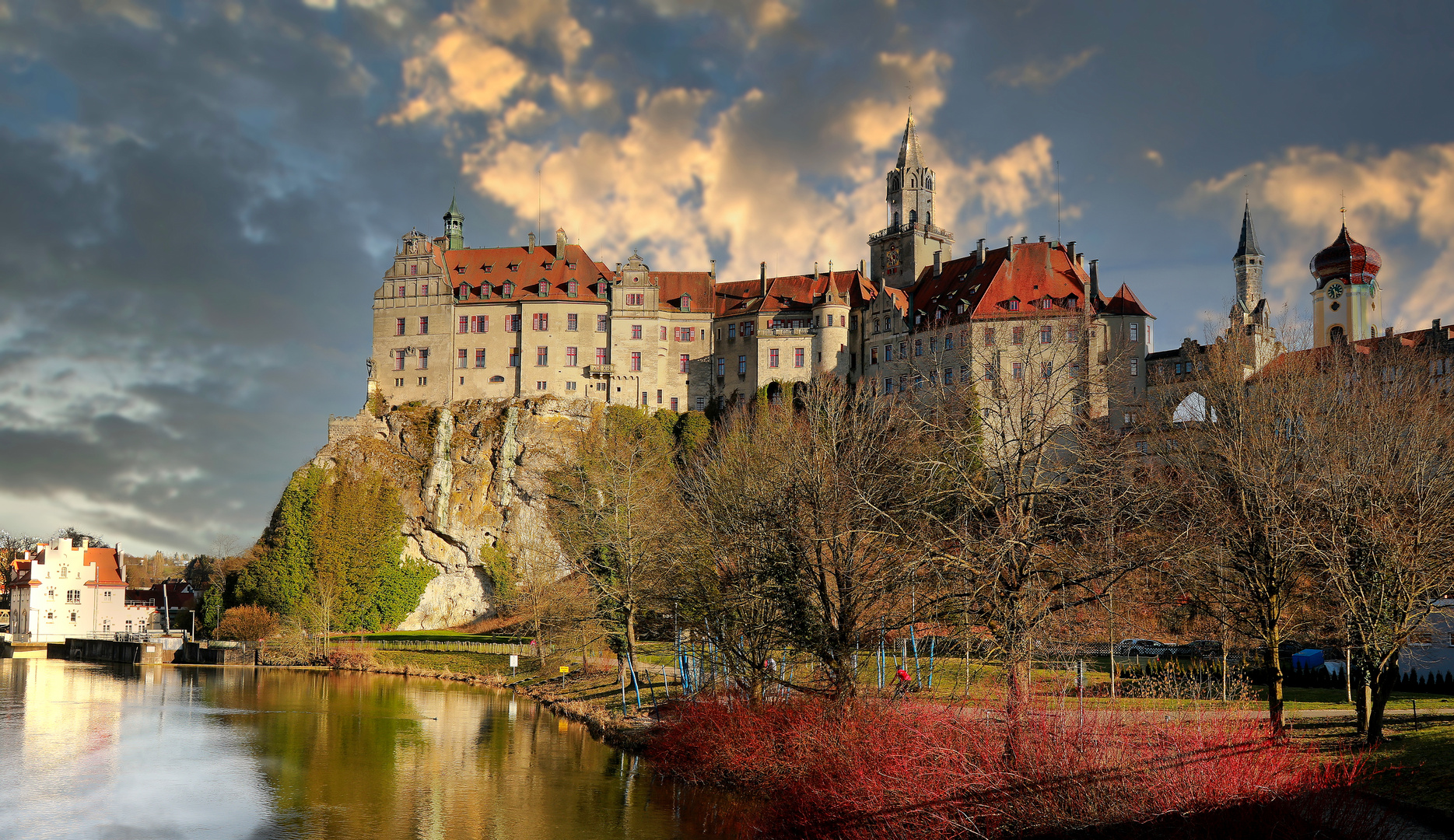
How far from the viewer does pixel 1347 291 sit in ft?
317

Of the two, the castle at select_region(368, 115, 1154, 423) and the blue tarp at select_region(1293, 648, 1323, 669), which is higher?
the castle at select_region(368, 115, 1154, 423)

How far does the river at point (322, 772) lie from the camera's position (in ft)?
74.3

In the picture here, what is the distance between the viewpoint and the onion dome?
96.1m

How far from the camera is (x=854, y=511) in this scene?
21.1 metres

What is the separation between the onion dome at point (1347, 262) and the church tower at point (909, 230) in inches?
1409

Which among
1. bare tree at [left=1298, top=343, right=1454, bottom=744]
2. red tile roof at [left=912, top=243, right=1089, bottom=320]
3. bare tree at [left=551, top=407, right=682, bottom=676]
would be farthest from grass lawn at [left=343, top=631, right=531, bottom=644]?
bare tree at [left=1298, top=343, right=1454, bottom=744]

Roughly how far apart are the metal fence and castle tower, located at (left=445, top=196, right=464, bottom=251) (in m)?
44.6

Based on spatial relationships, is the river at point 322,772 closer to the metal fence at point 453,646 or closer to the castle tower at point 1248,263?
the metal fence at point 453,646

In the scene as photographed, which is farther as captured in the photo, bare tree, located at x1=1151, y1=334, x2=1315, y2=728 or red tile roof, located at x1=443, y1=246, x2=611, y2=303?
red tile roof, located at x1=443, y1=246, x2=611, y2=303

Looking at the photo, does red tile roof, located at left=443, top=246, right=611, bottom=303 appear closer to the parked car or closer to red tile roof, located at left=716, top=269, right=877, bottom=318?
red tile roof, located at left=716, top=269, right=877, bottom=318

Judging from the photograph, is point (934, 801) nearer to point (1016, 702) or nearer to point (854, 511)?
point (1016, 702)

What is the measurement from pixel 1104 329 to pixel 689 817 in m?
54.9

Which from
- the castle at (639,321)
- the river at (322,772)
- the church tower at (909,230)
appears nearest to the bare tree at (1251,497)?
the river at (322,772)

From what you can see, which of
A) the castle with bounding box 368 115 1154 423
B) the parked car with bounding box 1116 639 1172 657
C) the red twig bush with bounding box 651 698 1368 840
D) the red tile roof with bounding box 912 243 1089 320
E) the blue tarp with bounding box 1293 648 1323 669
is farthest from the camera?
the castle with bounding box 368 115 1154 423
